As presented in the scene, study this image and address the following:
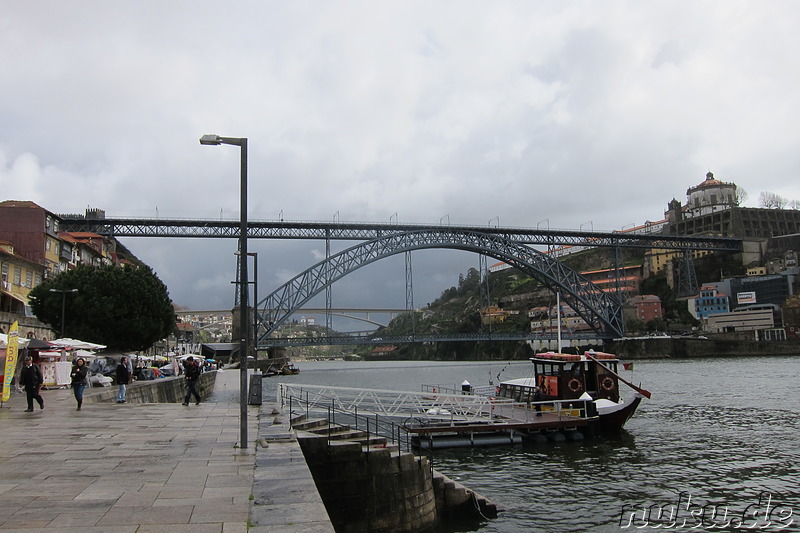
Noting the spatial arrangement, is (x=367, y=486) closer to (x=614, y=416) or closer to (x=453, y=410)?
(x=453, y=410)

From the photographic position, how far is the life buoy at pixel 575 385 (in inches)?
864

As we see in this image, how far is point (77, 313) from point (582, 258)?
126 meters

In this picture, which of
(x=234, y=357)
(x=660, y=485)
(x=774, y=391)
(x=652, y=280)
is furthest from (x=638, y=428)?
(x=652, y=280)

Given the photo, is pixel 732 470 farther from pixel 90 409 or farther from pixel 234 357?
pixel 234 357

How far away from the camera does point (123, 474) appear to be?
318 inches

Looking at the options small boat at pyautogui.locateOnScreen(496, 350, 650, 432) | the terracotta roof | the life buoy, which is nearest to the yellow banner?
small boat at pyautogui.locateOnScreen(496, 350, 650, 432)

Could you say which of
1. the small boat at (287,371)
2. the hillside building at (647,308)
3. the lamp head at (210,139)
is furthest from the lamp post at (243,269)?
the hillside building at (647,308)

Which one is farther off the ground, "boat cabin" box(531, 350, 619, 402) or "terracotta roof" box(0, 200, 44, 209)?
"terracotta roof" box(0, 200, 44, 209)

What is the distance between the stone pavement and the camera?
5898 mm

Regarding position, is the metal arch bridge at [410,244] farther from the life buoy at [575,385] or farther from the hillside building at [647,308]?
the life buoy at [575,385]

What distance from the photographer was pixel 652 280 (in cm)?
11700

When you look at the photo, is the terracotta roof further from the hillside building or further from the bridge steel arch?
the hillside building

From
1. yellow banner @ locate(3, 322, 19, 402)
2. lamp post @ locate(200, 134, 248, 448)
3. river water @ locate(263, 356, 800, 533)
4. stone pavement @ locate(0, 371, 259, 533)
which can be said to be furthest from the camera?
yellow banner @ locate(3, 322, 19, 402)

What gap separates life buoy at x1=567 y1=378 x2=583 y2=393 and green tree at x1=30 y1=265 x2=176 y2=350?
24.0 metres
